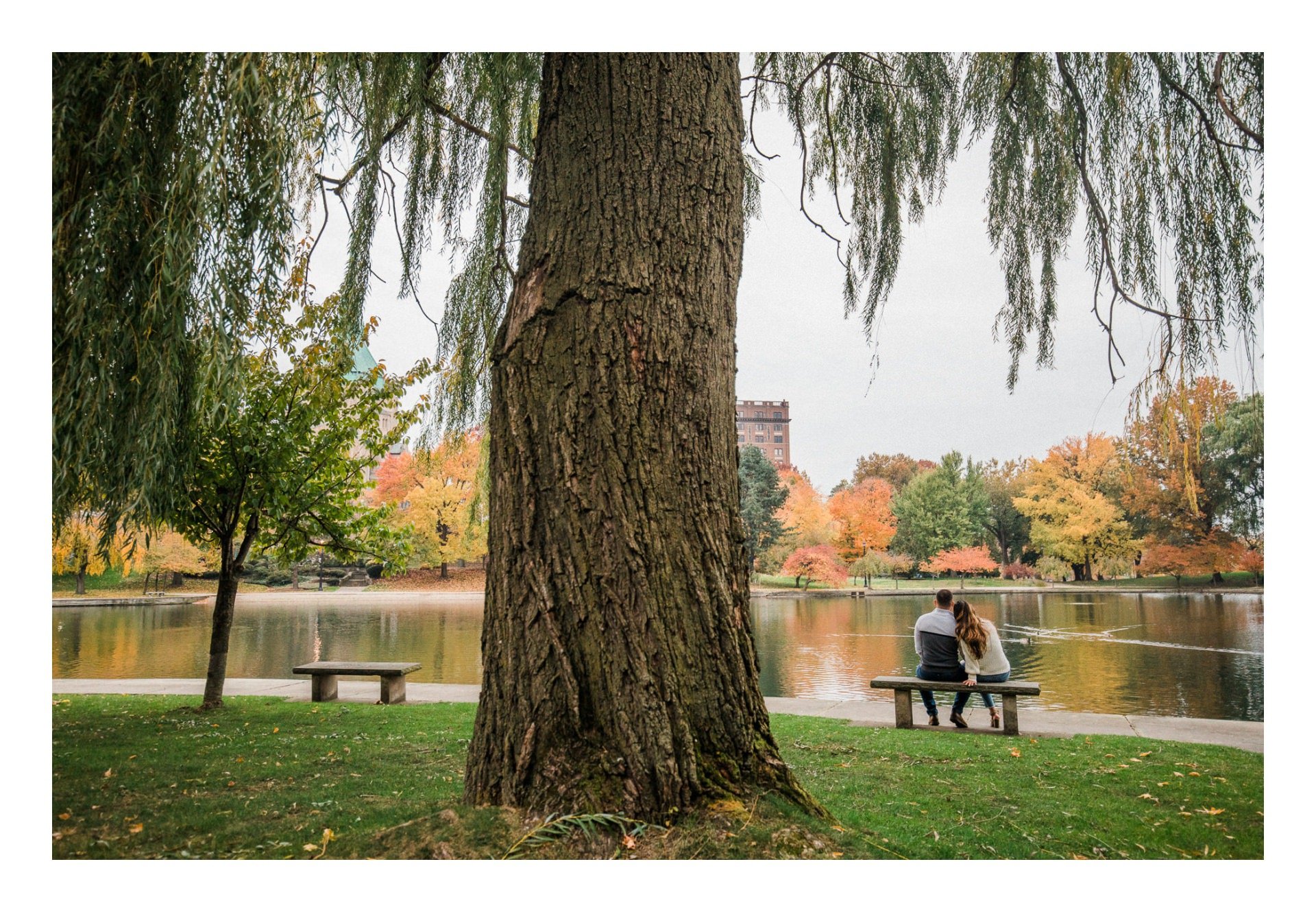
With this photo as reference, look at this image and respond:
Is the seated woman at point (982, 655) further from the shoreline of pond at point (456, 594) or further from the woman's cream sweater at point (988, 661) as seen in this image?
the shoreline of pond at point (456, 594)

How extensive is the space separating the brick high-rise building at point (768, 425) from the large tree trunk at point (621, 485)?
4503 cm

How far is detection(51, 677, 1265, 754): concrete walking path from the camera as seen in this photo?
16.4ft

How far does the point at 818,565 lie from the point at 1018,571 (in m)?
7.78

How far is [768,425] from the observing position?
169 feet

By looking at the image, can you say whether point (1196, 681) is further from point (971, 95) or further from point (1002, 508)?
point (1002, 508)

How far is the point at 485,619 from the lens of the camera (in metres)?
2.45

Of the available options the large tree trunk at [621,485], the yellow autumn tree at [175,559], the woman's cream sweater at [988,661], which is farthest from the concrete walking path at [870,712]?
the yellow autumn tree at [175,559]

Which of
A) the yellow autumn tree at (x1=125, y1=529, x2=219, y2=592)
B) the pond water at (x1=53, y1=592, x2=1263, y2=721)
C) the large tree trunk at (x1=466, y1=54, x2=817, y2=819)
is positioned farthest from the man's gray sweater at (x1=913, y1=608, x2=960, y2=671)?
the yellow autumn tree at (x1=125, y1=529, x2=219, y2=592)

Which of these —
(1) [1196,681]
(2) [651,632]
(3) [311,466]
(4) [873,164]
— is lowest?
(1) [1196,681]

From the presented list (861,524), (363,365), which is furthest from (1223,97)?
(861,524)

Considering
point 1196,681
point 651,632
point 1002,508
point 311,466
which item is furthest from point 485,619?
point 1002,508

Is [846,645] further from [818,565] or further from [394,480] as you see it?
[818,565]

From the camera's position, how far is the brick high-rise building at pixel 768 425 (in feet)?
158
